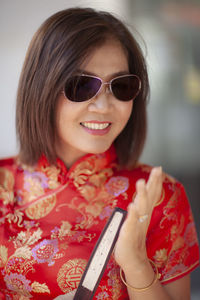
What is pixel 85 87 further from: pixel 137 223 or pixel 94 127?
pixel 137 223

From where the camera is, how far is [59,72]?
1.18 metres

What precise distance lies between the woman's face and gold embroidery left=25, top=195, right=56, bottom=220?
8.8 inches

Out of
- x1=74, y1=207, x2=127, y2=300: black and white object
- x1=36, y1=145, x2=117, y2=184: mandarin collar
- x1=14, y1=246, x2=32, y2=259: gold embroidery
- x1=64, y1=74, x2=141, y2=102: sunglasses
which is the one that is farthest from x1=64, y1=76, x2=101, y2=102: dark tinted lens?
x1=14, y1=246, x2=32, y2=259: gold embroidery

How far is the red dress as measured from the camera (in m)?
1.16

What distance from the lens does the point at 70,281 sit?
114cm

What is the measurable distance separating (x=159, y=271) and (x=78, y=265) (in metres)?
0.27

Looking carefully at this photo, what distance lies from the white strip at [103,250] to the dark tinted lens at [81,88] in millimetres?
404

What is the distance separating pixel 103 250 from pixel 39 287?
0.32 meters

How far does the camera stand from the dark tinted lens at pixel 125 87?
1214 millimetres

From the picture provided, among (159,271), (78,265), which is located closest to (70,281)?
(78,265)

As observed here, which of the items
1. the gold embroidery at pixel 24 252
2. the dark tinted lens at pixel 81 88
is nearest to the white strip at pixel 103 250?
the gold embroidery at pixel 24 252

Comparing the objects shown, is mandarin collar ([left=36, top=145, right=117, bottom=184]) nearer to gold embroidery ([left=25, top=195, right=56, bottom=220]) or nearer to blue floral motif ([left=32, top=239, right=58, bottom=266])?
gold embroidery ([left=25, top=195, right=56, bottom=220])

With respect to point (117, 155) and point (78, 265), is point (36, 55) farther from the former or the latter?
point (78, 265)

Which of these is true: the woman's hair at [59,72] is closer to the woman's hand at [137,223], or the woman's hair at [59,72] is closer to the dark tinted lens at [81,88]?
the dark tinted lens at [81,88]
